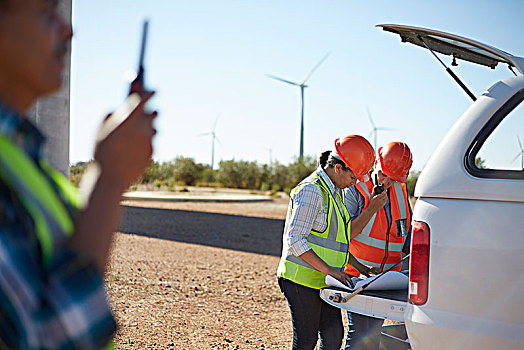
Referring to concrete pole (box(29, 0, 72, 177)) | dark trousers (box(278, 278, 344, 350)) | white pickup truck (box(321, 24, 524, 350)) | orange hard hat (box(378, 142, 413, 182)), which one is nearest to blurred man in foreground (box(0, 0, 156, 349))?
white pickup truck (box(321, 24, 524, 350))

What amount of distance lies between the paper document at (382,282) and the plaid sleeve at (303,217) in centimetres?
28

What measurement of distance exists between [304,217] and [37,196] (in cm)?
263

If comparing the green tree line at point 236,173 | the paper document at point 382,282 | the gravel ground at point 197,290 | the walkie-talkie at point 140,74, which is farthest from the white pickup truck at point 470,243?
the green tree line at point 236,173

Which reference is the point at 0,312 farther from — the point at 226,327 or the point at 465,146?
the point at 226,327

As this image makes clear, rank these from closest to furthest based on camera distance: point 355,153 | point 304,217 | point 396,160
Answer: point 304,217 < point 355,153 < point 396,160

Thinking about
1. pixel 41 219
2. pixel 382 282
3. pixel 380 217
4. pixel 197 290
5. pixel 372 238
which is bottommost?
pixel 197 290

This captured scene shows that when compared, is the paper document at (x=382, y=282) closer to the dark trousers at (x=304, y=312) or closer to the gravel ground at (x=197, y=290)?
the dark trousers at (x=304, y=312)

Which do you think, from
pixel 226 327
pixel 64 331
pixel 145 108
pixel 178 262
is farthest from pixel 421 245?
pixel 178 262

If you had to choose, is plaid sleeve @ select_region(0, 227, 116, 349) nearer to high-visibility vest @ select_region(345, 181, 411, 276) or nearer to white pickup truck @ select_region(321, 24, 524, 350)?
white pickup truck @ select_region(321, 24, 524, 350)

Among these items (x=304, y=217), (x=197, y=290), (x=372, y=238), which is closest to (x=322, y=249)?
(x=304, y=217)

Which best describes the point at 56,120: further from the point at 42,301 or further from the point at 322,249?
the point at 42,301

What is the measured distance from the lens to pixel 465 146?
2.92 meters

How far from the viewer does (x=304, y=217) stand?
11.7ft

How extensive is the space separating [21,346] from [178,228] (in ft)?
48.5
